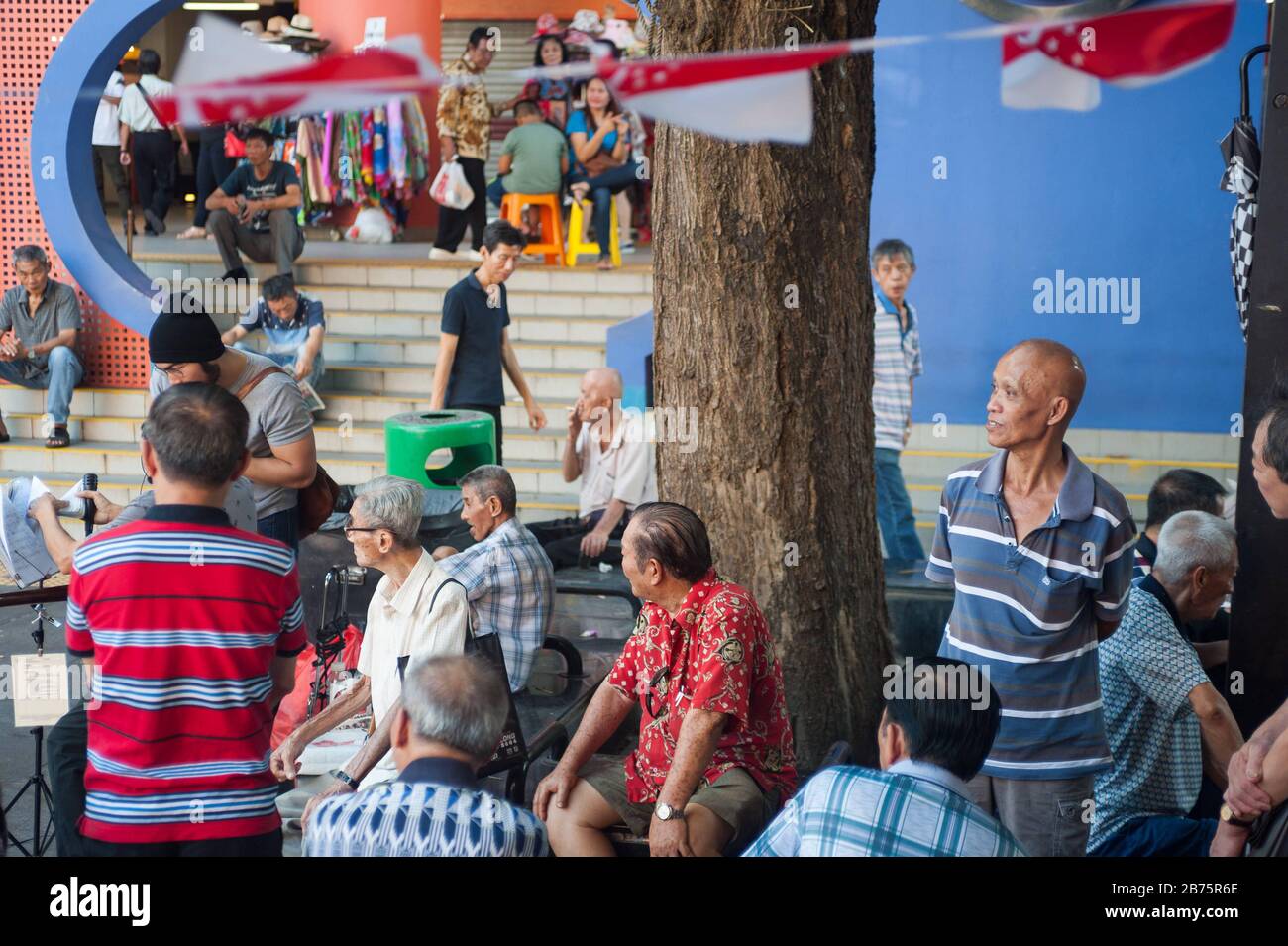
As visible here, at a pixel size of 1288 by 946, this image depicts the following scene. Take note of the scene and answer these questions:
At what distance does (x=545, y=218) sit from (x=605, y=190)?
1.88 feet

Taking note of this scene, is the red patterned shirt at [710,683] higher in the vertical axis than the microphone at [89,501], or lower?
lower

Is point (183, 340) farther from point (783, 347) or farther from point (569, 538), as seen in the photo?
point (569, 538)

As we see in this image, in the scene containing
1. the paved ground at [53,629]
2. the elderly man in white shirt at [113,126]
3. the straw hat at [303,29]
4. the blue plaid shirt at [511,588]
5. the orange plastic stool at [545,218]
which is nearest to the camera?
the blue plaid shirt at [511,588]

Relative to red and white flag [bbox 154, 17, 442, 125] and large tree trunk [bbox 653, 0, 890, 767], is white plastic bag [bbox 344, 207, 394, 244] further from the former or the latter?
large tree trunk [bbox 653, 0, 890, 767]

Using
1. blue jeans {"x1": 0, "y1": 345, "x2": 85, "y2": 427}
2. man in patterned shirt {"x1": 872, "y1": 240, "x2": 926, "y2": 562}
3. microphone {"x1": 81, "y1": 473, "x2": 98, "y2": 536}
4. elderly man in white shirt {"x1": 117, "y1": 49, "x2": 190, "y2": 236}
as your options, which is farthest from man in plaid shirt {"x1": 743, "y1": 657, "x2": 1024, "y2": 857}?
elderly man in white shirt {"x1": 117, "y1": 49, "x2": 190, "y2": 236}

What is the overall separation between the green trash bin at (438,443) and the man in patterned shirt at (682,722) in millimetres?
3221

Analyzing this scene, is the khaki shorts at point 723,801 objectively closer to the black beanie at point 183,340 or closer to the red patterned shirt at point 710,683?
the red patterned shirt at point 710,683

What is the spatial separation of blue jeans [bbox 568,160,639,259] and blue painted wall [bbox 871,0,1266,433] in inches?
107

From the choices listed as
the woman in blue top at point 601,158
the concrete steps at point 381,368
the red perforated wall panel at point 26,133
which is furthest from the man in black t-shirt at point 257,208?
the woman in blue top at point 601,158

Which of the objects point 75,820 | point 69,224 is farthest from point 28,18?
point 75,820

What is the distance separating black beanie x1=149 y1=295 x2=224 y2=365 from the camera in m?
4.48

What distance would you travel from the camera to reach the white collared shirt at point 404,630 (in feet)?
13.8

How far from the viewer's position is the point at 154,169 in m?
14.2
